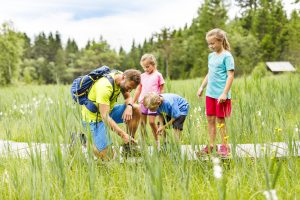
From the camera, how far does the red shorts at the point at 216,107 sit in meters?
3.87

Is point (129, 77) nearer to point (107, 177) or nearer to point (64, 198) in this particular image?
point (107, 177)

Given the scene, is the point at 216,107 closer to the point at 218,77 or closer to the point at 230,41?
the point at 218,77

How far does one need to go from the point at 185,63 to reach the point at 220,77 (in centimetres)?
4354

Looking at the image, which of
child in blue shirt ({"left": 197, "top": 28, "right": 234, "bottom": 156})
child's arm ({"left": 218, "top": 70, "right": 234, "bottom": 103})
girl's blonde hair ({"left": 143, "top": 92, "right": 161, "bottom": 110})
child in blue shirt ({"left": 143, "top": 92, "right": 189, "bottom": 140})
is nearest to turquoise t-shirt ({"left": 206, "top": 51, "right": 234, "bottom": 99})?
child in blue shirt ({"left": 197, "top": 28, "right": 234, "bottom": 156})

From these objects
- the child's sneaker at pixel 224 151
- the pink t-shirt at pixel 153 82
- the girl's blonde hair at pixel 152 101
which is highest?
the pink t-shirt at pixel 153 82

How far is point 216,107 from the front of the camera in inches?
155

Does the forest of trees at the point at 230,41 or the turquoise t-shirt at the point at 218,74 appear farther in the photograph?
the forest of trees at the point at 230,41

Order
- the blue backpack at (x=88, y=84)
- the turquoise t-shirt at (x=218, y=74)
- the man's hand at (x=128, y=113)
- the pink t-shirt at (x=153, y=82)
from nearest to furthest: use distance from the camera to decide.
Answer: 1. the blue backpack at (x=88, y=84)
2. the man's hand at (x=128, y=113)
3. the turquoise t-shirt at (x=218, y=74)
4. the pink t-shirt at (x=153, y=82)

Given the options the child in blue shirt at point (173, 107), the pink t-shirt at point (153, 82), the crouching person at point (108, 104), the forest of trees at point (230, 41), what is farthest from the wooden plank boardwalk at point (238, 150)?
the forest of trees at point (230, 41)

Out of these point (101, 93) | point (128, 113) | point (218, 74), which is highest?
point (218, 74)

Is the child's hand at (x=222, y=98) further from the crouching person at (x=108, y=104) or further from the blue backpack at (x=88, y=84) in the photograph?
the blue backpack at (x=88, y=84)

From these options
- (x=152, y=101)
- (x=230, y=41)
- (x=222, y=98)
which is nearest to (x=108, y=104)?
(x=152, y=101)

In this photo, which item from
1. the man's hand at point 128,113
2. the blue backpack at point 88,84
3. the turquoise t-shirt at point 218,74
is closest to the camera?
the blue backpack at point 88,84

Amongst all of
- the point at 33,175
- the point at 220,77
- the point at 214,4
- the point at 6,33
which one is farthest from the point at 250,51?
the point at 33,175
